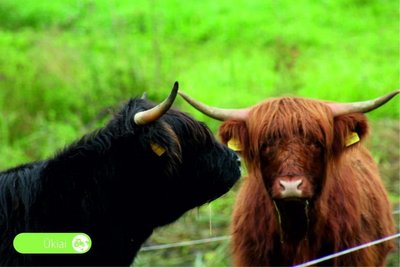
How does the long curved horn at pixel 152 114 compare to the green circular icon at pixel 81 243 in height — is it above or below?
above

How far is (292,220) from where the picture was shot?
4965 millimetres

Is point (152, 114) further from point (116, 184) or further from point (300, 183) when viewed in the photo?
point (300, 183)

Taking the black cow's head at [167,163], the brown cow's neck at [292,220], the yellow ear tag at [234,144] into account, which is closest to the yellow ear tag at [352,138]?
the brown cow's neck at [292,220]

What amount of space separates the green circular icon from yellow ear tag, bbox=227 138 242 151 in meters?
1.08

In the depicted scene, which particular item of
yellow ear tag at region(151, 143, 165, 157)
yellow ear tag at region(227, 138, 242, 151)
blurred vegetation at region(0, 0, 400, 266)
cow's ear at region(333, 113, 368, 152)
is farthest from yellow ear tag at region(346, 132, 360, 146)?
blurred vegetation at region(0, 0, 400, 266)

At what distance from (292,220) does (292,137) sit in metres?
0.47

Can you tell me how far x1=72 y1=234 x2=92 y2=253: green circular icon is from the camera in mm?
4283

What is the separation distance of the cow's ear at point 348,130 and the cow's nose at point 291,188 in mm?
428

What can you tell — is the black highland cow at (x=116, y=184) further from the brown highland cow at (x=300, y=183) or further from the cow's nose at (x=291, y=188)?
the brown highland cow at (x=300, y=183)

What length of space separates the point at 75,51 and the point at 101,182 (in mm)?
6505

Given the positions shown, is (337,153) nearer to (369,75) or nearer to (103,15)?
(369,75)

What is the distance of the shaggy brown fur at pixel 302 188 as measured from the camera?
479 centimetres

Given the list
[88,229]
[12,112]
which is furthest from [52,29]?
[88,229]

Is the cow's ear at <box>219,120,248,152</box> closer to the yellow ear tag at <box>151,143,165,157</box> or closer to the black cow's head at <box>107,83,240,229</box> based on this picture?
the black cow's head at <box>107,83,240,229</box>
